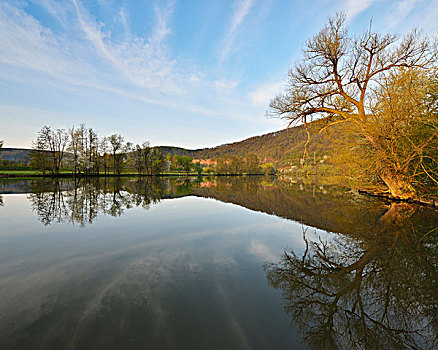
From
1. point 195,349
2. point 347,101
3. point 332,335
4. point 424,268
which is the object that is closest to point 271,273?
point 332,335

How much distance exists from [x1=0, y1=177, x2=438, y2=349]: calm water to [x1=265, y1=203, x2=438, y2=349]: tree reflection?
0.06ft

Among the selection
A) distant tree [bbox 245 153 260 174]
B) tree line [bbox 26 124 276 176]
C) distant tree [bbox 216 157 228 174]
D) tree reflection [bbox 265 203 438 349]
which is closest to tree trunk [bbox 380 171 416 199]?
tree reflection [bbox 265 203 438 349]

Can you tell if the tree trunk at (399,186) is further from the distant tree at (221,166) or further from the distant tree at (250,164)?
the distant tree at (250,164)

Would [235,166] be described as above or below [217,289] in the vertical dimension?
above

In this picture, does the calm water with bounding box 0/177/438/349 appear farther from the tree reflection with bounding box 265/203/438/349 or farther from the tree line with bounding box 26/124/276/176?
the tree line with bounding box 26/124/276/176

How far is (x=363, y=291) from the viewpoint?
343 cm

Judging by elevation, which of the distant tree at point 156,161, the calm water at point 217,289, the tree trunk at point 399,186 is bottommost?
the calm water at point 217,289

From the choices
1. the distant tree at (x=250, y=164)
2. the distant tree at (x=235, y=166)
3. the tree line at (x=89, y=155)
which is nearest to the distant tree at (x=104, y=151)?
the tree line at (x=89, y=155)

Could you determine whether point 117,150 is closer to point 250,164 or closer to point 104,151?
point 104,151

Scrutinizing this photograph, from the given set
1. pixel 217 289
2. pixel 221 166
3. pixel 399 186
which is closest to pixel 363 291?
pixel 217 289

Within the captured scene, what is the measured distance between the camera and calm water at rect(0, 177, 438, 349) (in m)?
2.43

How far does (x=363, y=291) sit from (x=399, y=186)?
44.0ft

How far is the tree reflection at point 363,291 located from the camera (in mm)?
2488

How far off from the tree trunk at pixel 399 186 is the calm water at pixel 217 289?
6.90 meters
